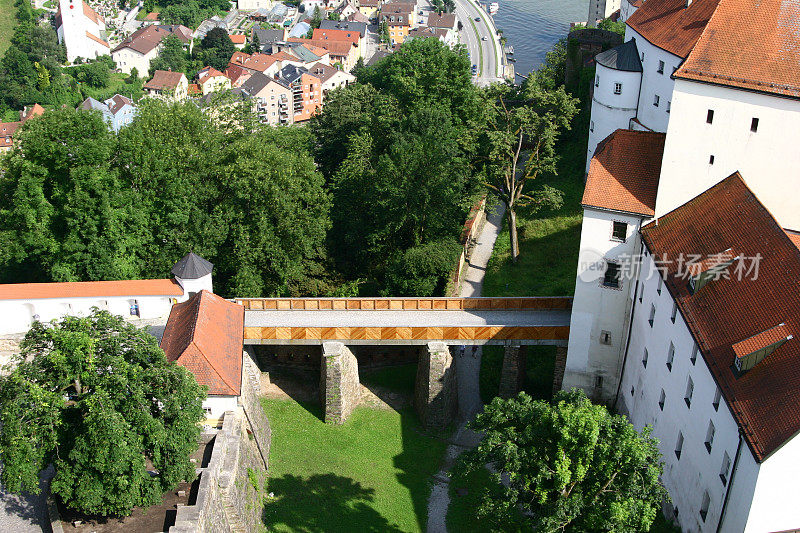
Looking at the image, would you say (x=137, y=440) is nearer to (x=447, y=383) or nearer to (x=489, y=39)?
(x=447, y=383)

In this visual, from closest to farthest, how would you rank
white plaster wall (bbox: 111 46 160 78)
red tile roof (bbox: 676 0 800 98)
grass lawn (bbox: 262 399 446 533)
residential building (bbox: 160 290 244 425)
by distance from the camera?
red tile roof (bbox: 676 0 800 98) < residential building (bbox: 160 290 244 425) < grass lawn (bbox: 262 399 446 533) < white plaster wall (bbox: 111 46 160 78)

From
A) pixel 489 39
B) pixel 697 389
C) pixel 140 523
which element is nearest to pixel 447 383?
pixel 697 389

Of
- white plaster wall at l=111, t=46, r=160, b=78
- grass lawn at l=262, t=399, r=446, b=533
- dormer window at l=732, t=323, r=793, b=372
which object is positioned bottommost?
white plaster wall at l=111, t=46, r=160, b=78

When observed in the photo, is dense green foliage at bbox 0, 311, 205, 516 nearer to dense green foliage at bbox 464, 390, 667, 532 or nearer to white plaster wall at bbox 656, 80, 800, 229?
dense green foliage at bbox 464, 390, 667, 532

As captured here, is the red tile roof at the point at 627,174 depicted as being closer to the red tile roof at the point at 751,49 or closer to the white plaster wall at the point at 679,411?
the white plaster wall at the point at 679,411

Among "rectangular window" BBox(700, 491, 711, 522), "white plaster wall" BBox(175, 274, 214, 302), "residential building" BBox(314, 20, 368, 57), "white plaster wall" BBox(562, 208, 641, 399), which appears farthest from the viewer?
"residential building" BBox(314, 20, 368, 57)

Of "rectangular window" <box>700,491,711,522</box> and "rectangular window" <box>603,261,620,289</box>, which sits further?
"rectangular window" <box>603,261,620,289</box>

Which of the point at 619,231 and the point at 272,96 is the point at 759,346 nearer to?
the point at 619,231

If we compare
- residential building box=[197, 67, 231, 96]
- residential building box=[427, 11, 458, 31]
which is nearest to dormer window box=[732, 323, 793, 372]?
residential building box=[197, 67, 231, 96]
